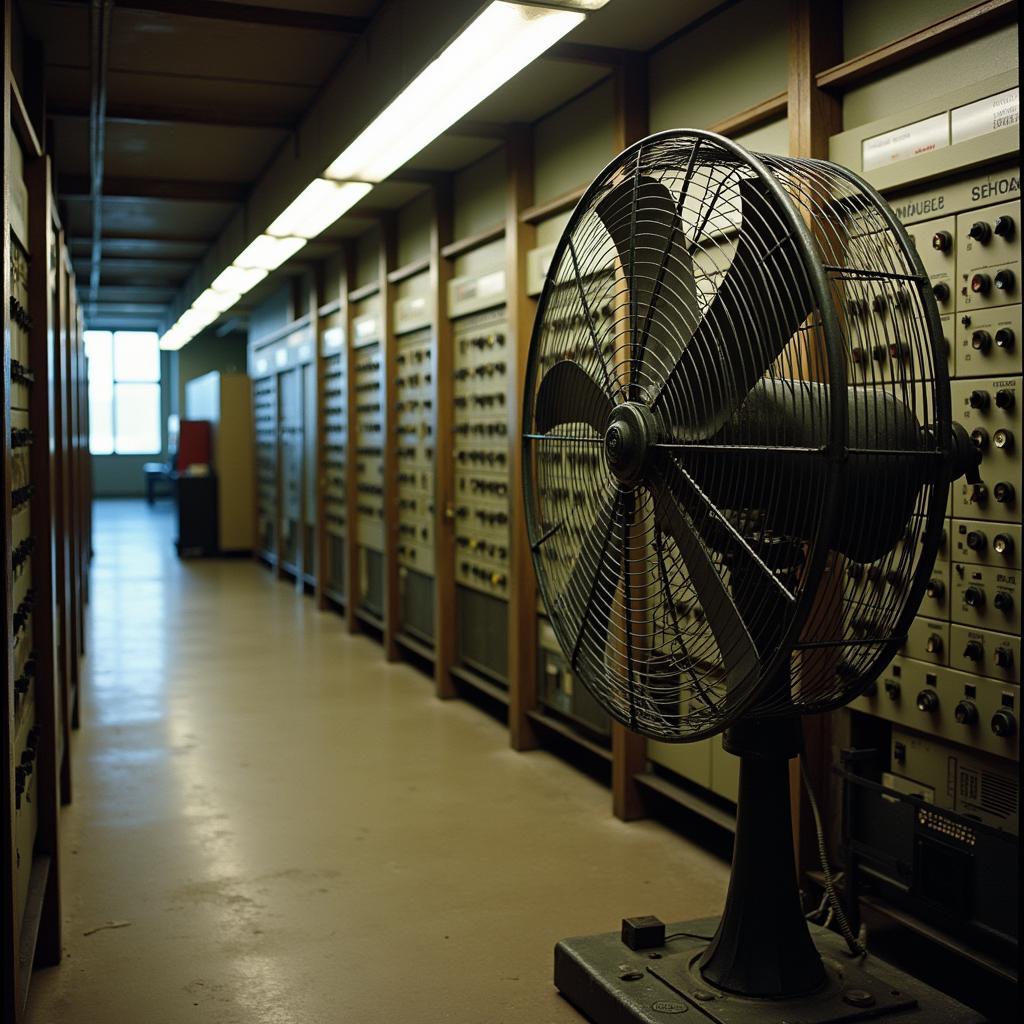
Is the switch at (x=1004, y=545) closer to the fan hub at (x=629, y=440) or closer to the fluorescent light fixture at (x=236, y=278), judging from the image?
the fan hub at (x=629, y=440)

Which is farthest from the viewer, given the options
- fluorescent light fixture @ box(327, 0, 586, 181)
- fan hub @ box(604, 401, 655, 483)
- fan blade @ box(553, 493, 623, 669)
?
fluorescent light fixture @ box(327, 0, 586, 181)

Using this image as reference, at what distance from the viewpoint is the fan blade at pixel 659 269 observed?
2221 millimetres

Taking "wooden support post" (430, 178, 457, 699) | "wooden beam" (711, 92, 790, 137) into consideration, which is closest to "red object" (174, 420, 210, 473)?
"wooden support post" (430, 178, 457, 699)

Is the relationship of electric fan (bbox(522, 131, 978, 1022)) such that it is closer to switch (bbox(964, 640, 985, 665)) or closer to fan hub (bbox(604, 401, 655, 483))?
fan hub (bbox(604, 401, 655, 483))

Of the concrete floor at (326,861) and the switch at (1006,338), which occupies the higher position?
the switch at (1006,338)

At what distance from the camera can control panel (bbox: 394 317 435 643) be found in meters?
6.27

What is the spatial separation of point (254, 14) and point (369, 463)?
4.08 metres

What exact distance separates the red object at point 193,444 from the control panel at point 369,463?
4884 millimetres

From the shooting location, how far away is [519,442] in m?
4.73

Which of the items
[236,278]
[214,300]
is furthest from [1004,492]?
[214,300]

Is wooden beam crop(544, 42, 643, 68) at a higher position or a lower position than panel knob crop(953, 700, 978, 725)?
higher

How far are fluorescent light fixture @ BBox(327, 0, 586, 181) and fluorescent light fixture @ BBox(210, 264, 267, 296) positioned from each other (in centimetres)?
268

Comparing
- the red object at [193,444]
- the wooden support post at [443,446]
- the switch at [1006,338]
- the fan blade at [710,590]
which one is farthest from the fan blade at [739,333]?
the red object at [193,444]

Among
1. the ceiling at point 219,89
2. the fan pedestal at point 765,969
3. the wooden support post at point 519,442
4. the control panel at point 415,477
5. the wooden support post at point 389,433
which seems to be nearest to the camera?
the fan pedestal at point 765,969
